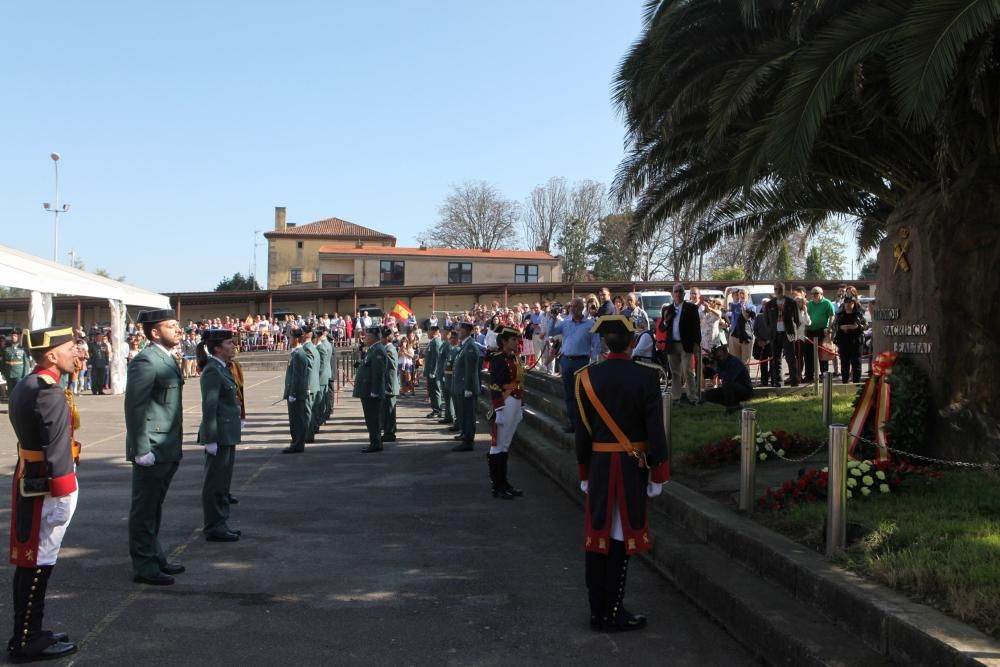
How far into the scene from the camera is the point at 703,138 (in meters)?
11.0

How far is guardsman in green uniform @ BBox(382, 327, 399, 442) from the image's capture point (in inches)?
556

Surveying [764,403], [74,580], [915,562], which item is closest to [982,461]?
[915,562]

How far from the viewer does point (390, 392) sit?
14.2 metres

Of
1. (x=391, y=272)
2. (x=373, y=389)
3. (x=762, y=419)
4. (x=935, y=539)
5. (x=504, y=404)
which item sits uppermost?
(x=391, y=272)

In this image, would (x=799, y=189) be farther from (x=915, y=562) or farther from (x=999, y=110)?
(x=915, y=562)

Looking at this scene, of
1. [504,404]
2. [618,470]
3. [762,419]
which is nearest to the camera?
[618,470]

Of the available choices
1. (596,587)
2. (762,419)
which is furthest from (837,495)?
(762,419)

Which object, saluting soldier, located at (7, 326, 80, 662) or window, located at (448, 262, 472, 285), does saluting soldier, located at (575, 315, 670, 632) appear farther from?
window, located at (448, 262, 472, 285)

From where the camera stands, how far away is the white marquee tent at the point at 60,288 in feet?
56.4

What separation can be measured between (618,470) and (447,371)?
11874mm

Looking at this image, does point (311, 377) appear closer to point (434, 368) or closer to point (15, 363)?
point (434, 368)

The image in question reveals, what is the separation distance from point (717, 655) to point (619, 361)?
1845 millimetres

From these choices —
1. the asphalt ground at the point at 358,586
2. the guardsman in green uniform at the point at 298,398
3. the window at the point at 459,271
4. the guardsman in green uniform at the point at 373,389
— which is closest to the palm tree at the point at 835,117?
the asphalt ground at the point at 358,586

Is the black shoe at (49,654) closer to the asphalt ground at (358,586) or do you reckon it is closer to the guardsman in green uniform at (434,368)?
the asphalt ground at (358,586)
